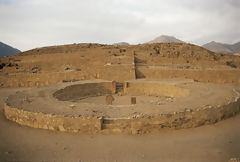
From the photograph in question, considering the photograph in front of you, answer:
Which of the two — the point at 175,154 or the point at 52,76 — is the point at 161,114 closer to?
the point at 175,154

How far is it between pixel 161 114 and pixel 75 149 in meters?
3.28

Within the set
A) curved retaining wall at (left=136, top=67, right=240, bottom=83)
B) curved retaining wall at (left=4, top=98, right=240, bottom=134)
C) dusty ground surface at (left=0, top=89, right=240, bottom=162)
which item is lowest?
dusty ground surface at (left=0, top=89, right=240, bottom=162)

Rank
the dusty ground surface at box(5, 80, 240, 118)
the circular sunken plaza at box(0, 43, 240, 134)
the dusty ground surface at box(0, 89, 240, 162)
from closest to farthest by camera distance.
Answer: the dusty ground surface at box(0, 89, 240, 162) → the circular sunken plaza at box(0, 43, 240, 134) → the dusty ground surface at box(5, 80, 240, 118)

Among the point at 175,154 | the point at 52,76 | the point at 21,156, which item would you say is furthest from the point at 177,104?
the point at 52,76

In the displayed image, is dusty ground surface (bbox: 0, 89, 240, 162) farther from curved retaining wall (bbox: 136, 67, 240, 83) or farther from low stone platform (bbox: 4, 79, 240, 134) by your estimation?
curved retaining wall (bbox: 136, 67, 240, 83)

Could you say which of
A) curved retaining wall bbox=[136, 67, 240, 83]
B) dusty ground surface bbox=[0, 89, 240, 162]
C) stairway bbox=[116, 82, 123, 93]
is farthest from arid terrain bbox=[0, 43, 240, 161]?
curved retaining wall bbox=[136, 67, 240, 83]

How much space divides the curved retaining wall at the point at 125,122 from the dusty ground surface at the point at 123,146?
0.80 feet

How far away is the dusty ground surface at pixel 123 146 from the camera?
5.75 meters

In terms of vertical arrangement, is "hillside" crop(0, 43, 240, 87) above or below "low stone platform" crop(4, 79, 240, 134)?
above

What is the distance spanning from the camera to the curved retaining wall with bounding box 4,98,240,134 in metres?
7.13

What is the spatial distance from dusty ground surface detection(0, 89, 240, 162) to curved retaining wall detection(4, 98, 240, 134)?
24 centimetres

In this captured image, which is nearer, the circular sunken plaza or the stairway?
the circular sunken plaza

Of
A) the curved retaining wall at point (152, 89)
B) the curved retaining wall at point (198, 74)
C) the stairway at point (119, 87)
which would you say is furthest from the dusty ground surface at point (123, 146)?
the curved retaining wall at point (198, 74)

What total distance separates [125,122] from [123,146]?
99cm
